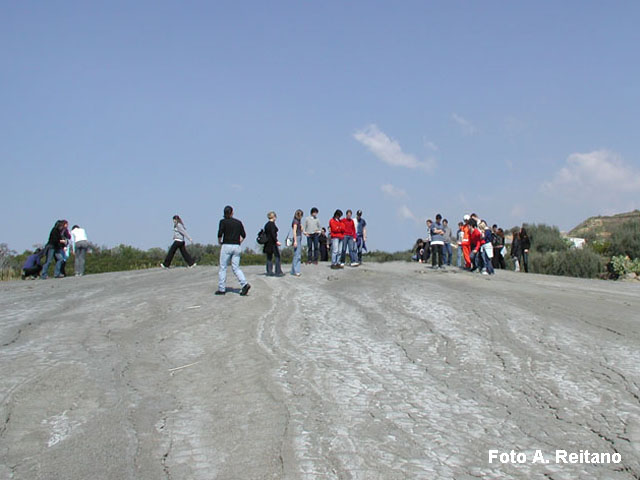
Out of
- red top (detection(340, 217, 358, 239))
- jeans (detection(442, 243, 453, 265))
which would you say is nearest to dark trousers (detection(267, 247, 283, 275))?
red top (detection(340, 217, 358, 239))

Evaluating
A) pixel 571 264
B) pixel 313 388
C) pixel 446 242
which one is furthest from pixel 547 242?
pixel 313 388

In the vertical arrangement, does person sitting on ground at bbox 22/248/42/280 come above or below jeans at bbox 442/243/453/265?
below

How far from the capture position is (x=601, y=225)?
1857 inches

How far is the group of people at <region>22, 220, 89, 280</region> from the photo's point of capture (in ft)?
70.8

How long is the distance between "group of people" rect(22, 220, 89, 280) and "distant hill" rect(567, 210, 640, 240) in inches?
1227

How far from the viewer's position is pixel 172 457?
17.8 feet

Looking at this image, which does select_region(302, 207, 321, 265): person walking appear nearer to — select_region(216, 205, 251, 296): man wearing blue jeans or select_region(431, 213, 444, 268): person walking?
select_region(431, 213, 444, 268): person walking

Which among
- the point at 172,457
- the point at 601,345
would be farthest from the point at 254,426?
the point at 601,345

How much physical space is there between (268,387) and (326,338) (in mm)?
2632

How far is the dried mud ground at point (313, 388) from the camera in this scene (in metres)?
5.39

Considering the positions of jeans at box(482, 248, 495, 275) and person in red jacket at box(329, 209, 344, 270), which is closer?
person in red jacket at box(329, 209, 344, 270)

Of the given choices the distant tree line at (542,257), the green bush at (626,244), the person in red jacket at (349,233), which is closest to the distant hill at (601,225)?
the distant tree line at (542,257)

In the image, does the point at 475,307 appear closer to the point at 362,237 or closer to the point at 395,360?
the point at 395,360

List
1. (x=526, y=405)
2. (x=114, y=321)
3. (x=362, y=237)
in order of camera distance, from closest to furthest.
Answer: (x=526, y=405), (x=114, y=321), (x=362, y=237)
